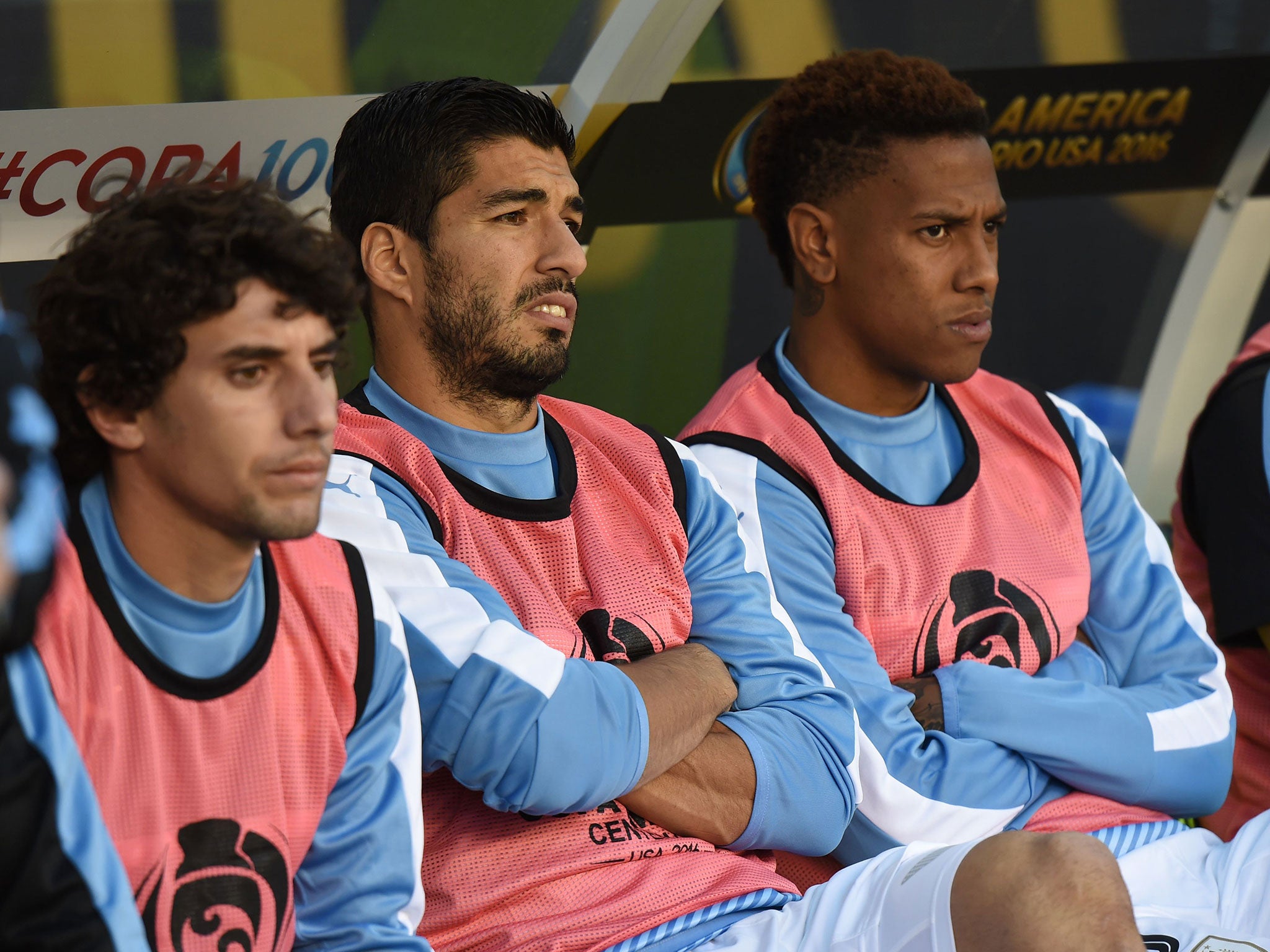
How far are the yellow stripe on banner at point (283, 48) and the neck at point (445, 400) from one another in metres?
0.86

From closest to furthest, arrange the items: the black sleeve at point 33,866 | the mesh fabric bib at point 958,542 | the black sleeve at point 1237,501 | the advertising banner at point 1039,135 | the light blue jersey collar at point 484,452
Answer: the black sleeve at point 33,866, the light blue jersey collar at point 484,452, the mesh fabric bib at point 958,542, the black sleeve at point 1237,501, the advertising banner at point 1039,135

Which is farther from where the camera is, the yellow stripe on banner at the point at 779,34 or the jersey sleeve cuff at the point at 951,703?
the yellow stripe on banner at the point at 779,34

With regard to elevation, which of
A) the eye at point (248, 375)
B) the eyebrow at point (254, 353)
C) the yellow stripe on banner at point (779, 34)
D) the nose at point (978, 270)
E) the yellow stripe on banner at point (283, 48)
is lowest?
the eye at point (248, 375)

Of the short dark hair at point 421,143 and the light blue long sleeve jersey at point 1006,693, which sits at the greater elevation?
the short dark hair at point 421,143

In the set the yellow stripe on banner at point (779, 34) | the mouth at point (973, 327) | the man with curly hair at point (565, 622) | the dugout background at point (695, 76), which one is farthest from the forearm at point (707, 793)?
the yellow stripe on banner at point (779, 34)

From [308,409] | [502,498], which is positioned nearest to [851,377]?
[502,498]

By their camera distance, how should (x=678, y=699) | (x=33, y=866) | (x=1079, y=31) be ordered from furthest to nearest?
(x=1079, y=31), (x=678, y=699), (x=33, y=866)

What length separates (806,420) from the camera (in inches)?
98.7

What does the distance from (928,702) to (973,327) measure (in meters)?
0.68

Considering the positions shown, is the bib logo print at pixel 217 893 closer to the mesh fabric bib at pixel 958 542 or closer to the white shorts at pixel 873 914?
the white shorts at pixel 873 914

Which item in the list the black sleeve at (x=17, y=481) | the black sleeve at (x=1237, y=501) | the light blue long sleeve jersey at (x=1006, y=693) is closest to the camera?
the black sleeve at (x=17, y=481)

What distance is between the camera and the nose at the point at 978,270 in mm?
2553

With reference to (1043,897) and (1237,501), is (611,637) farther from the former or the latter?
(1237,501)

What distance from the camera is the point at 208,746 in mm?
1519
